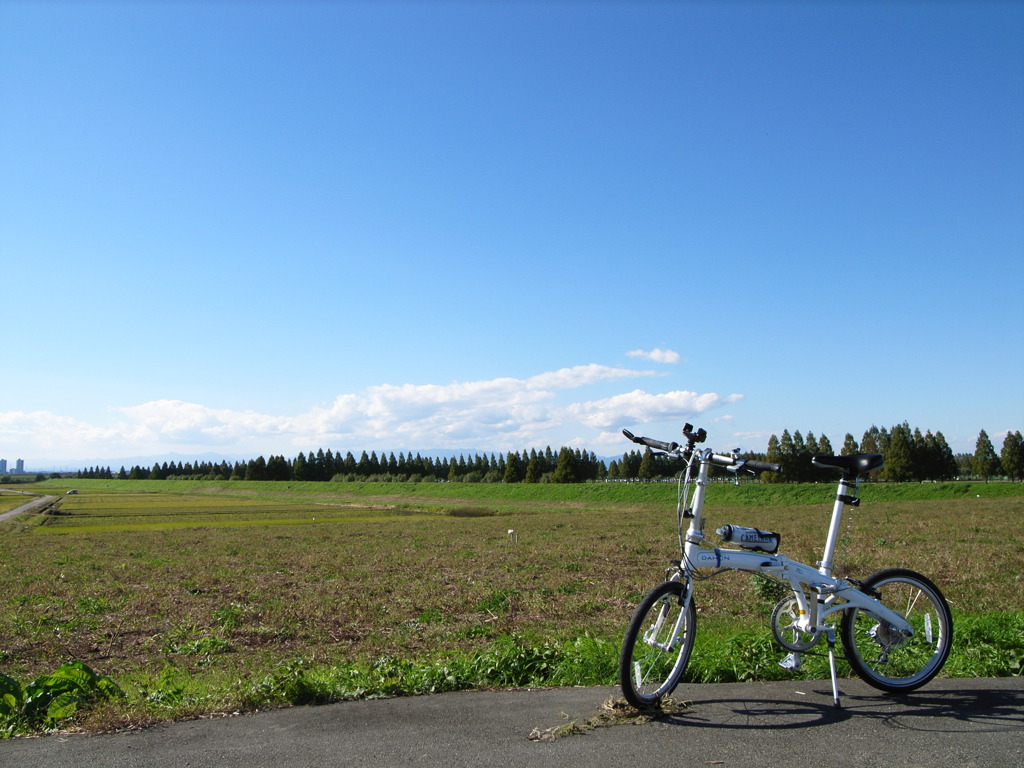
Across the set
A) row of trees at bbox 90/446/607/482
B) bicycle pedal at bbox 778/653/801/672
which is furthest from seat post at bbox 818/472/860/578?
row of trees at bbox 90/446/607/482

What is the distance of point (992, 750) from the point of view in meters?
3.77

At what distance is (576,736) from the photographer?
4.01 m

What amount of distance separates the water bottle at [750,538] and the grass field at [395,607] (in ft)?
4.01

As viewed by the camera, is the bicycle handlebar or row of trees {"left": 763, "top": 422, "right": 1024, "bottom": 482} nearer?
the bicycle handlebar

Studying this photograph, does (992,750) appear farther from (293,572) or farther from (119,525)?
(119,525)

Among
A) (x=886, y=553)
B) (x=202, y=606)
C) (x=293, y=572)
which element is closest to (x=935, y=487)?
(x=886, y=553)

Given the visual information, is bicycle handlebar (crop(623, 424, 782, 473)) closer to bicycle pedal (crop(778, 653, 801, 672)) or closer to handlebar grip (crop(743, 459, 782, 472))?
handlebar grip (crop(743, 459, 782, 472))

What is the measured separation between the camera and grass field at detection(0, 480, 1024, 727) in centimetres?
552

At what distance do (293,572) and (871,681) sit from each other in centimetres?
1676

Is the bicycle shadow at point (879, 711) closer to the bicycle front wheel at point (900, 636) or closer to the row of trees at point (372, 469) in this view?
A: the bicycle front wheel at point (900, 636)

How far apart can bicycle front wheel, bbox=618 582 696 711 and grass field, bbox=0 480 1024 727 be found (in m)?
0.87

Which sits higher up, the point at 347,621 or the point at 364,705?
the point at 364,705

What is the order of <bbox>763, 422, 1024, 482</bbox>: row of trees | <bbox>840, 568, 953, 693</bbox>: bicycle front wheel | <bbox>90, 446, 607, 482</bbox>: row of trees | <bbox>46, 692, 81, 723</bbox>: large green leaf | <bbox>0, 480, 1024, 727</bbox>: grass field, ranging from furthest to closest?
<bbox>90, 446, 607, 482</bbox>: row of trees → <bbox>763, 422, 1024, 482</bbox>: row of trees → <bbox>0, 480, 1024, 727</bbox>: grass field → <bbox>840, 568, 953, 693</bbox>: bicycle front wheel → <bbox>46, 692, 81, 723</bbox>: large green leaf

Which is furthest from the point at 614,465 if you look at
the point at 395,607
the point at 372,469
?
the point at 395,607
